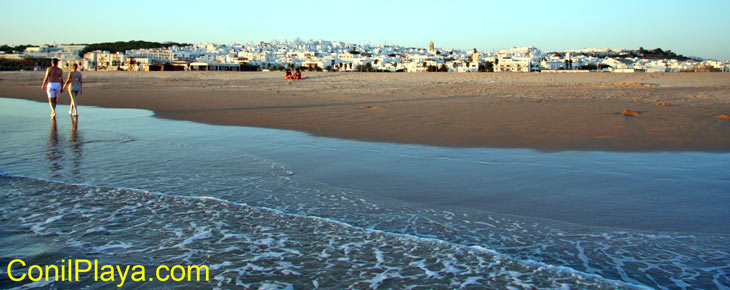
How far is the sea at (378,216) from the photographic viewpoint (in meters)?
3.02

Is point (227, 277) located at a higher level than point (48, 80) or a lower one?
lower

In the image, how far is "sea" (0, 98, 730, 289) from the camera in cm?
302

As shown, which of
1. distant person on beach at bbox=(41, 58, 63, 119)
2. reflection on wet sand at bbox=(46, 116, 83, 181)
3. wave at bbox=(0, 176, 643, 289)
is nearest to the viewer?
wave at bbox=(0, 176, 643, 289)

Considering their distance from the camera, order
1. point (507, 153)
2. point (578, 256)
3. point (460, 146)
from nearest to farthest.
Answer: point (578, 256), point (507, 153), point (460, 146)

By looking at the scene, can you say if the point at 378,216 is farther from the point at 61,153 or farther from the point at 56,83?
the point at 56,83

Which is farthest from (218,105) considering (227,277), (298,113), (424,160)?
(227,277)

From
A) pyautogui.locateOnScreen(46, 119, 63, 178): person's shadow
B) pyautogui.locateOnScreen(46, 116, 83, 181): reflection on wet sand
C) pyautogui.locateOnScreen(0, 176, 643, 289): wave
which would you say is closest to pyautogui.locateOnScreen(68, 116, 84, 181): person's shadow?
pyautogui.locateOnScreen(46, 116, 83, 181): reflection on wet sand

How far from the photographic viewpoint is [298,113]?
11758mm

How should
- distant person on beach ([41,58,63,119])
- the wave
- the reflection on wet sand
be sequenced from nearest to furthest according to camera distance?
the wave < the reflection on wet sand < distant person on beach ([41,58,63,119])

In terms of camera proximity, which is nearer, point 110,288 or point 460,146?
point 110,288

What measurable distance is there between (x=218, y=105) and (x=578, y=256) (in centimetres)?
1234

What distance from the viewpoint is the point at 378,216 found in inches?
159

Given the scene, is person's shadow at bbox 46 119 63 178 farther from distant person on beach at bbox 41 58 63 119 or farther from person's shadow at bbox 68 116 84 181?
distant person on beach at bbox 41 58 63 119

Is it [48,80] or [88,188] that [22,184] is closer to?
[88,188]
